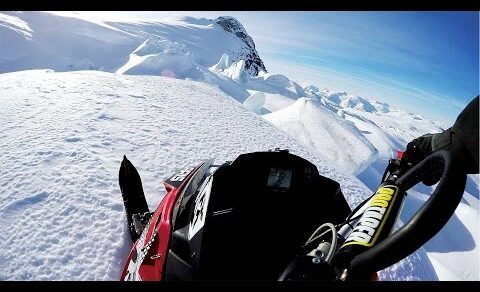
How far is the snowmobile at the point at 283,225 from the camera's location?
3.00 feet

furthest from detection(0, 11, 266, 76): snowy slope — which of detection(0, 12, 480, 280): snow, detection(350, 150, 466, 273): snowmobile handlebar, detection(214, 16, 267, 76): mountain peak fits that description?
detection(214, 16, 267, 76): mountain peak

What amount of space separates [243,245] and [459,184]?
86 cm

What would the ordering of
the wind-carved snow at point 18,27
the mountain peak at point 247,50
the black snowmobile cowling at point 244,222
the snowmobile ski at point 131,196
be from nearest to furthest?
the black snowmobile cowling at point 244,222, the snowmobile ski at point 131,196, the wind-carved snow at point 18,27, the mountain peak at point 247,50

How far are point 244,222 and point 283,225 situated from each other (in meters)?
0.18

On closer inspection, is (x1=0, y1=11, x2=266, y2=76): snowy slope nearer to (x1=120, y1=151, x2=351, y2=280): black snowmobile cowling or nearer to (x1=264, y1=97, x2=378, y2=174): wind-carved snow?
(x1=264, y1=97, x2=378, y2=174): wind-carved snow

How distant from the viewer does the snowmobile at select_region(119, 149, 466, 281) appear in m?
0.91

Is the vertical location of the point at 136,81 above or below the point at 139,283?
below

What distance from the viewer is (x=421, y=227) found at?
0.85m

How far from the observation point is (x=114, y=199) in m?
3.14

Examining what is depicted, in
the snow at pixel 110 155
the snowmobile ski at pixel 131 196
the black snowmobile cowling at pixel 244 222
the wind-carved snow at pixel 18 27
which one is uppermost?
the black snowmobile cowling at pixel 244 222

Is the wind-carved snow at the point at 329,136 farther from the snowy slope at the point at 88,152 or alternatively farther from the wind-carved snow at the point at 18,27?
the wind-carved snow at the point at 18,27

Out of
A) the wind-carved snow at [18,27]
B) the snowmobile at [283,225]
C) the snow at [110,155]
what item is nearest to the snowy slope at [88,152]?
the snow at [110,155]
